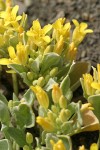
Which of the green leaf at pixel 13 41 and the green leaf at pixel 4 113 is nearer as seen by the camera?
the green leaf at pixel 4 113

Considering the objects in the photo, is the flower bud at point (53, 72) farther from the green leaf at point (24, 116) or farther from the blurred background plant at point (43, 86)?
the green leaf at point (24, 116)

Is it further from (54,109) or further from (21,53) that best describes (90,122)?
(21,53)

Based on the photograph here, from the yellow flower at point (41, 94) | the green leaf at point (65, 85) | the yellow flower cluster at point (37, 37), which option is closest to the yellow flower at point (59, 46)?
the yellow flower cluster at point (37, 37)

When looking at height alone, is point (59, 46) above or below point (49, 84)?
above

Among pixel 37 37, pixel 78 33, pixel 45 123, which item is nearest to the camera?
pixel 45 123

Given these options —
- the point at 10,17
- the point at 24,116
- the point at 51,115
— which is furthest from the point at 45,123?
the point at 10,17

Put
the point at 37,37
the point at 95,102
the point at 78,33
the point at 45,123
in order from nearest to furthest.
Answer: the point at 45,123
the point at 95,102
the point at 37,37
the point at 78,33
